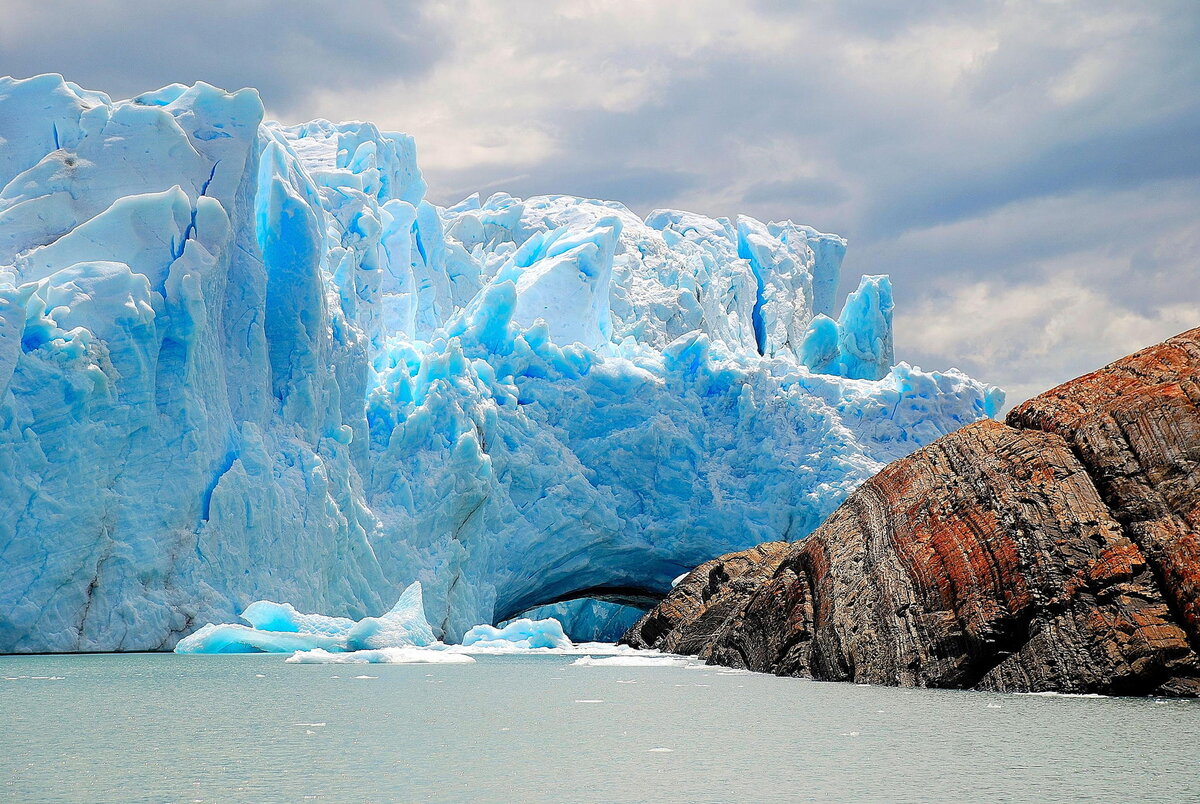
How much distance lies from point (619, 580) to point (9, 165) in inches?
644

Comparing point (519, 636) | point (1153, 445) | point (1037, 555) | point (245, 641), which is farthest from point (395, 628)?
point (1153, 445)

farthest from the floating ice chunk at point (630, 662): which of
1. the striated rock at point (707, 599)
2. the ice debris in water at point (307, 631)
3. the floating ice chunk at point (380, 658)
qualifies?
the ice debris in water at point (307, 631)

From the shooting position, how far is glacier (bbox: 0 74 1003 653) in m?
14.4

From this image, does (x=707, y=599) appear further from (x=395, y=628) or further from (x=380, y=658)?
(x=380, y=658)

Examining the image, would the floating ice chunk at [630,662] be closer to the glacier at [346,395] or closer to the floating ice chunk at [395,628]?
the floating ice chunk at [395,628]

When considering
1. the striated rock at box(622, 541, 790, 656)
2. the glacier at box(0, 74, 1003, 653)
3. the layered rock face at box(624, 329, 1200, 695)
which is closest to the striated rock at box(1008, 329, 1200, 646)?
the layered rock face at box(624, 329, 1200, 695)

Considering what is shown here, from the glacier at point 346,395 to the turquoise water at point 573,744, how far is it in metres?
5.19

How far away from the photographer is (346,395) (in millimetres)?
19047

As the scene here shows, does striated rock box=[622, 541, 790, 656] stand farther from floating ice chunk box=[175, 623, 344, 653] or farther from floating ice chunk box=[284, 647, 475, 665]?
floating ice chunk box=[175, 623, 344, 653]

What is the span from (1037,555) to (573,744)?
521 cm

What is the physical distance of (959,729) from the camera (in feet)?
21.5

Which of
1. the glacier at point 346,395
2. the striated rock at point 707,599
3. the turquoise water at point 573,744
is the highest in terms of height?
the glacier at point 346,395

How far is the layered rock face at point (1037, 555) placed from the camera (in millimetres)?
8602

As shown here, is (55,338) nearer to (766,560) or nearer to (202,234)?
(202,234)
